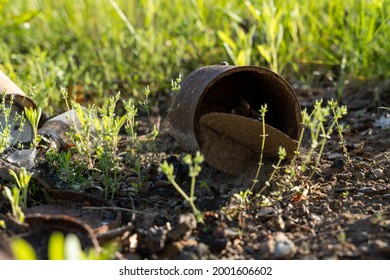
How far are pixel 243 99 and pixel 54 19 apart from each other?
2427 millimetres

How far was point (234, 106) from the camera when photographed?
3.47 m

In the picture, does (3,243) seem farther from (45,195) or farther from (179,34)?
(179,34)

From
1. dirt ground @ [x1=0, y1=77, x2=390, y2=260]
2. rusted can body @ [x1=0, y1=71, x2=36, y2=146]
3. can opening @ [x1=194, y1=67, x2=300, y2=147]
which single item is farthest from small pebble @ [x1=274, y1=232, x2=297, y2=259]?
rusted can body @ [x1=0, y1=71, x2=36, y2=146]

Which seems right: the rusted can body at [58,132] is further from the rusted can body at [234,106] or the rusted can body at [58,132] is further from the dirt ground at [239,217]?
the rusted can body at [234,106]

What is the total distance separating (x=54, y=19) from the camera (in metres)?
5.27

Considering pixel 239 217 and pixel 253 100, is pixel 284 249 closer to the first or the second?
pixel 239 217

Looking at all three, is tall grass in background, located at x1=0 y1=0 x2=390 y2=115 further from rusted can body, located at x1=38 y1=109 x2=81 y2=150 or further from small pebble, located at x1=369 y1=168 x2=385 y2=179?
small pebble, located at x1=369 y1=168 x2=385 y2=179

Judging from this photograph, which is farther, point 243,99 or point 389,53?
point 389,53

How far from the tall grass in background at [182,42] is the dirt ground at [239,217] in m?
1.04

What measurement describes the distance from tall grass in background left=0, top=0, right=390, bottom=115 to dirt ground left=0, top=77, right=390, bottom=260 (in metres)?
1.04

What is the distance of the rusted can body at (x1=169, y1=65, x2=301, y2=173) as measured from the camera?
2.89 metres
